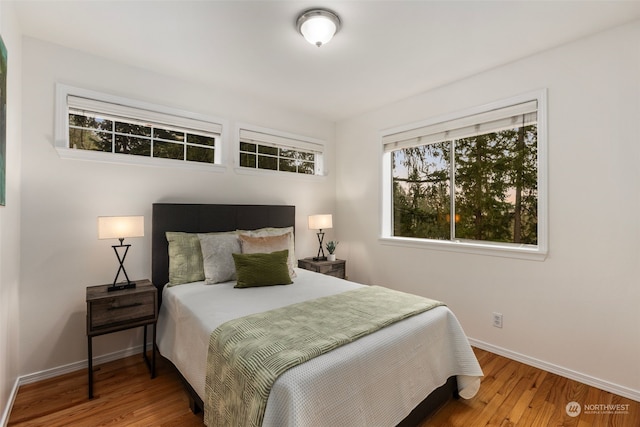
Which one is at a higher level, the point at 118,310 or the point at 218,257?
the point at 218,257

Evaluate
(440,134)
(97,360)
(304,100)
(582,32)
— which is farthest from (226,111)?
(582,32)

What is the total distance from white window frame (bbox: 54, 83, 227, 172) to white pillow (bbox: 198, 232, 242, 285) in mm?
831

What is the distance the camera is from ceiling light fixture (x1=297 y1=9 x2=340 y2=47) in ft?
6.63

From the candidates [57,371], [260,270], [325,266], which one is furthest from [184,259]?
[325,266]

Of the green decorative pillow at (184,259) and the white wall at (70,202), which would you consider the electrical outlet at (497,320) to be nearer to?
the green decorative pillow at (184,259)

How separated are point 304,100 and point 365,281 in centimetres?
239

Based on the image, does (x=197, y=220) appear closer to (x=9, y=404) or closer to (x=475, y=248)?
(x=9, y=404)

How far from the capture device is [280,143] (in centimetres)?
387

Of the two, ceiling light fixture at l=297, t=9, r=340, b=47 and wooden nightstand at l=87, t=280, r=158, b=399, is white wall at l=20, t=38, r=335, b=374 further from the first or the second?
ceiling light fixture at l=297, t=9, r=340, b=47

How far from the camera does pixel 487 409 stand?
6.65 ft

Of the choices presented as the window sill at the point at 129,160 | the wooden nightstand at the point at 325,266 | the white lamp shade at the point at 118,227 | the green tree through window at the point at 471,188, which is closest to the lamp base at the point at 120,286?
the white lamp shade at the point at 118,227

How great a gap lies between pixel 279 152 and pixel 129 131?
1.64 m

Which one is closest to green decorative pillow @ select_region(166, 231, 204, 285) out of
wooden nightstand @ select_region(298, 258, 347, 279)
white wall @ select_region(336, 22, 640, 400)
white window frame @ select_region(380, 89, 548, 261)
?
wooden nightstand @ select_region(298, 258, 347, 279)

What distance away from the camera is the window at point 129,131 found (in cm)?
254
